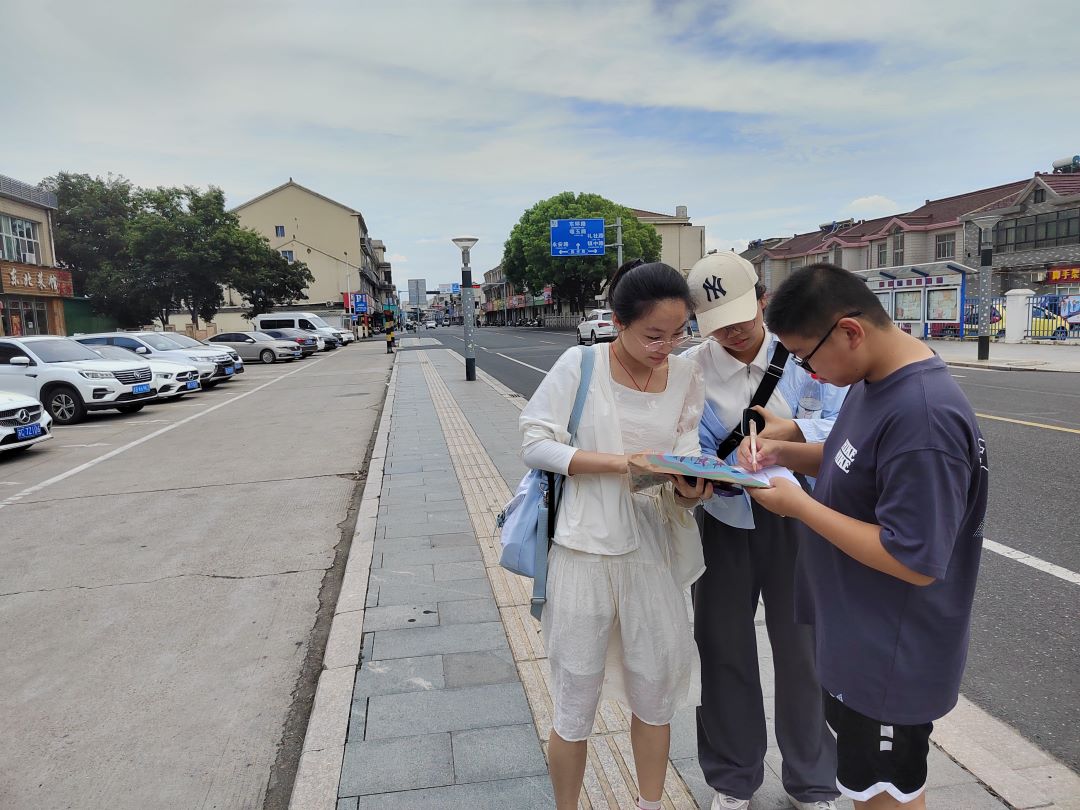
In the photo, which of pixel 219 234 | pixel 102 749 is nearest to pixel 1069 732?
pixel 102 749

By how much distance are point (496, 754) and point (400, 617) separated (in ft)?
4.55

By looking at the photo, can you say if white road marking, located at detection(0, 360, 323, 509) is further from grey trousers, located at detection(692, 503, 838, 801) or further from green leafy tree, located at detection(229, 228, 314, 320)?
green leafy tree, located at detection(229, 228, 314, 320)

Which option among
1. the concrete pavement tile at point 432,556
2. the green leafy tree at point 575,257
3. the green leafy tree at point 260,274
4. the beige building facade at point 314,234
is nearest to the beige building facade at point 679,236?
the green leafy tree at point 575,257

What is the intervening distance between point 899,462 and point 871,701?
578mm

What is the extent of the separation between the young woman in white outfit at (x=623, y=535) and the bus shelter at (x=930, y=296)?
26.2 metres

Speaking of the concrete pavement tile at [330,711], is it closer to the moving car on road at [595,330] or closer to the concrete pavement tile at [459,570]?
the concrete pavement tile at [459,570]

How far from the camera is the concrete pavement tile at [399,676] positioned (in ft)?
10.2

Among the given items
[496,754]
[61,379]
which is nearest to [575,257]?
[61,379]

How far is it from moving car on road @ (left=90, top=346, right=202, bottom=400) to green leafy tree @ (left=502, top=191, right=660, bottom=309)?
124ft

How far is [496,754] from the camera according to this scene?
2.61 metres

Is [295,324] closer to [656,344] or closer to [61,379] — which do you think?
[61,379]

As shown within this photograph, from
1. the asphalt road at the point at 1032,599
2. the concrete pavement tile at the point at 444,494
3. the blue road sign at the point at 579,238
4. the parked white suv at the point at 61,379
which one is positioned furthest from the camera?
the blue road sign at the point at 579,238

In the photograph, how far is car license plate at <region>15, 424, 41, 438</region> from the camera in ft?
30.9

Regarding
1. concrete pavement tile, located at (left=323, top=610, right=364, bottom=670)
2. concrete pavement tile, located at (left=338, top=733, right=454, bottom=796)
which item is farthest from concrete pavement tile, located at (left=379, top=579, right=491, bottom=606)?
concrete pavement tile, located at (left=338, top=733, right=454, bottom=796)
